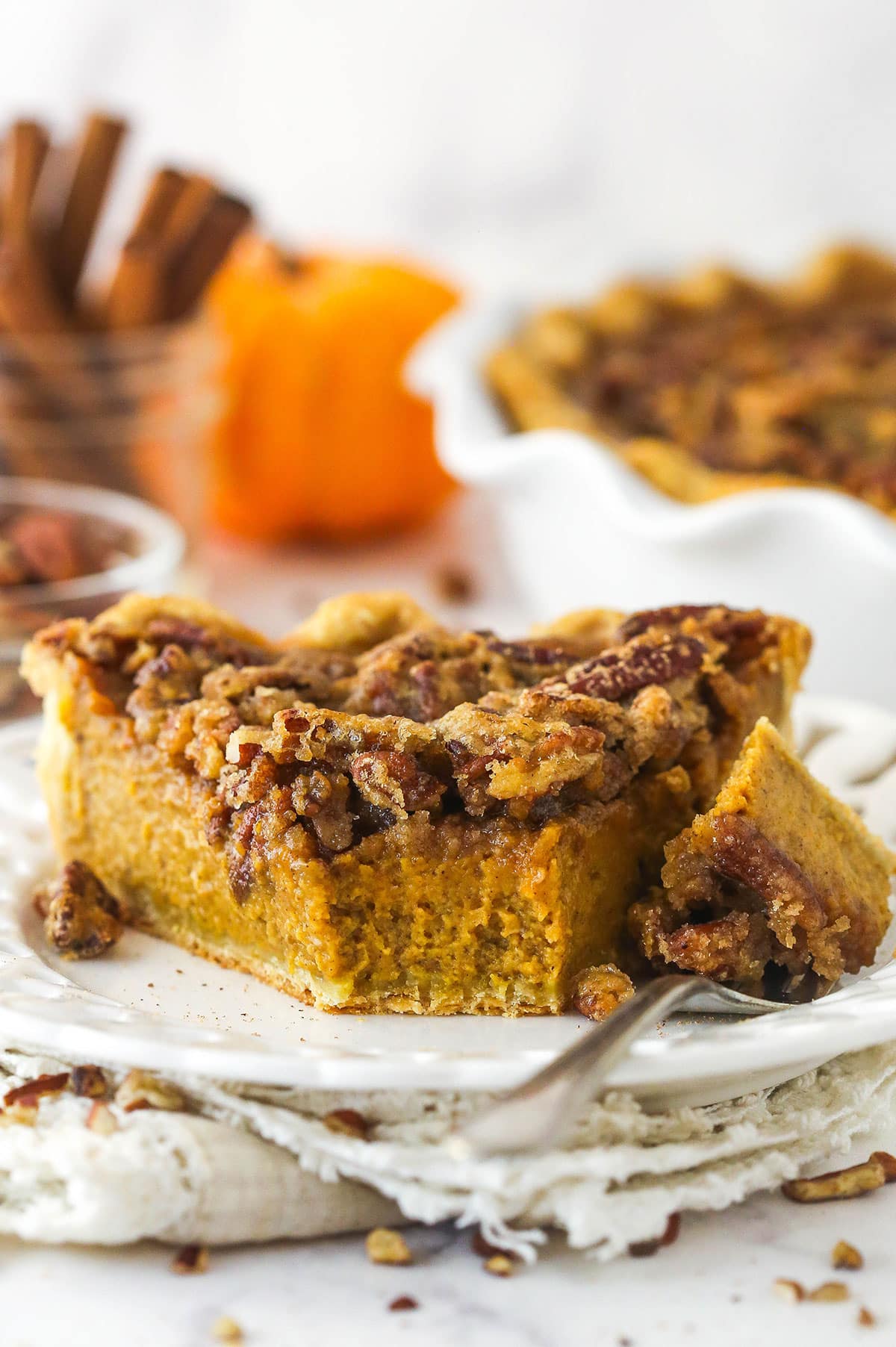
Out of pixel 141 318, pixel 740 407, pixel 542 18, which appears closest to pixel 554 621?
pixel 740 407

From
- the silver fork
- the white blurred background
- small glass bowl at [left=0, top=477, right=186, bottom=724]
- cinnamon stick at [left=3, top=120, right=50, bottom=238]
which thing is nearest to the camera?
the silver fork

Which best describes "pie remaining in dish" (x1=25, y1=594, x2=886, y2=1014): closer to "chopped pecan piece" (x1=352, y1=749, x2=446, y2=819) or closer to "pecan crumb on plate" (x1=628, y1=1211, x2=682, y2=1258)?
"chopped pecan piece" (x1=352, y1=749, x2=446, y2=819)

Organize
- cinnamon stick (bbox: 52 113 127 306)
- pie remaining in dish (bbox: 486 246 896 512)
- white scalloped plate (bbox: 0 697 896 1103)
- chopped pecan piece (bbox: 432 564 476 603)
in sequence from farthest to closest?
chopped pecan piece (bbox: 432 564 476 603) → cinnamon stick (bbox: 52 113 127 306) → pie remaining in dish (bbox: 486 246 896 512) → white scalloped plate (bbox: 0 697 896 1103)

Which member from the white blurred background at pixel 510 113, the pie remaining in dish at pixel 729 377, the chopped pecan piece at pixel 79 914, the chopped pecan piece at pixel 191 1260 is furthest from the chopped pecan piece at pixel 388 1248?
the white blurred background at pixel 510 113

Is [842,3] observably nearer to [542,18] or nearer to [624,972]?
[542,18]

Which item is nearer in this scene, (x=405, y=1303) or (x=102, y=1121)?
(x=405, y=1303)

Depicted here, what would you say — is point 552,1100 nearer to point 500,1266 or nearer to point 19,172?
point 500,1266

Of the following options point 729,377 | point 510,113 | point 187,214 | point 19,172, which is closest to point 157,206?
point 187,214

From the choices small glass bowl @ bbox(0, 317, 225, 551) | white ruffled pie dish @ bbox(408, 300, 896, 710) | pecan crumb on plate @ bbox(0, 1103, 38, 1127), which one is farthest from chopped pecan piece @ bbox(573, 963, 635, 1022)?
small glass bowl @ bbox(0, 317, 225, 551)
